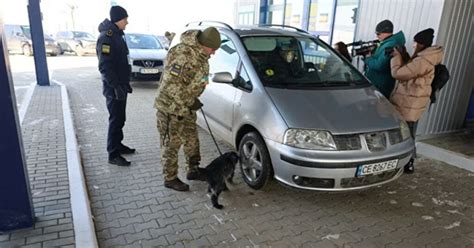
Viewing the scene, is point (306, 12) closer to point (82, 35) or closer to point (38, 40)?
point (38, 40)

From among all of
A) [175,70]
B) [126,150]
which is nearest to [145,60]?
[126,150]

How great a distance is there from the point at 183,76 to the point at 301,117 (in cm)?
117

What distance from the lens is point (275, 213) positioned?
3268mm

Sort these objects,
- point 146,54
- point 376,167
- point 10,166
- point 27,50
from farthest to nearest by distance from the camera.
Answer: point 27,50 < point 146,54 < point 376,167 < point 10,166

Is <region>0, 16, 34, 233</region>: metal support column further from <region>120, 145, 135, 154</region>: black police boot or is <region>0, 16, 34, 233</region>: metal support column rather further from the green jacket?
the green jacket

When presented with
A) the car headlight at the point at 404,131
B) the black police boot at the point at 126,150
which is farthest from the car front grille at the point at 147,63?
the car headlight at the point at 404,131

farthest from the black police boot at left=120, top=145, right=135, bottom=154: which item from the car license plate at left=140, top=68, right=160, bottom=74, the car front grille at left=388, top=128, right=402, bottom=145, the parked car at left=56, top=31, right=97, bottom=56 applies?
the parked car at left=56, top=31, right=97, bottom=56

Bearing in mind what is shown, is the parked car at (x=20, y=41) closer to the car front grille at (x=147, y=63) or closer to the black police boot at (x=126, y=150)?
the car front grille at (x=147, y=63)

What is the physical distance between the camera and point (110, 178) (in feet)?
12.5

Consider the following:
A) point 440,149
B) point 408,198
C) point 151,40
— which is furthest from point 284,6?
point 408,198

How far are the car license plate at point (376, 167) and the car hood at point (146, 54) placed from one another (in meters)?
7.69

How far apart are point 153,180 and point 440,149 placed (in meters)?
4.03

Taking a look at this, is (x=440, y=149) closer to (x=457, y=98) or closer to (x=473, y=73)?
(x=457, y=98)

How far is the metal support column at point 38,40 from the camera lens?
26.8 feet
